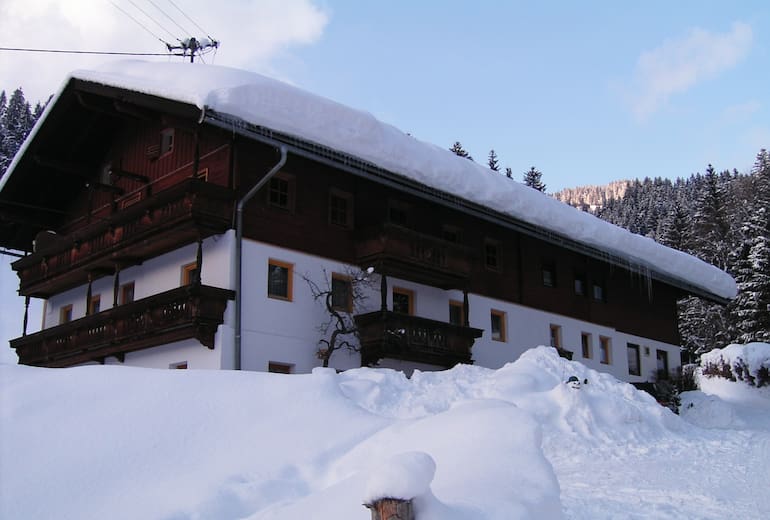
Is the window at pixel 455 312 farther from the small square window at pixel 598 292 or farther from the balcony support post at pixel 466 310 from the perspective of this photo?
the small square window at pixel 598 292

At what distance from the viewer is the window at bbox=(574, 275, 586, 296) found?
97.1ft

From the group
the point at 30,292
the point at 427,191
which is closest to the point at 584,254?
the point at 427,191

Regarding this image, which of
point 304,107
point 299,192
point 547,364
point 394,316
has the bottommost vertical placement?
point 547,364

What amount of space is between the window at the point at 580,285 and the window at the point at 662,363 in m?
6.53

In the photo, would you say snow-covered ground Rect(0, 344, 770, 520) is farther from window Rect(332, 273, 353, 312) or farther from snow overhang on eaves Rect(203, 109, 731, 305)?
window Rect(332, 273, 353, 312)

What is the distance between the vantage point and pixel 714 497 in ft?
28.0

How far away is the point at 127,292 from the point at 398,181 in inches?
320

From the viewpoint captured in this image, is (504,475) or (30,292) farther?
(30,292)

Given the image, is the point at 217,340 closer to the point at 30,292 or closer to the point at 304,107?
the point at 304,107

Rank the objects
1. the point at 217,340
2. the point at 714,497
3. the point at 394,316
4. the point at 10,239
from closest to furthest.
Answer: the point at 714,497, the point at 217,340, the point at 394,316, the point at 10,239

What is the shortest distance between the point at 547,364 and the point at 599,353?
15.3 meters

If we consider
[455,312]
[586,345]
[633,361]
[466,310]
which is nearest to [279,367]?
[466,310]

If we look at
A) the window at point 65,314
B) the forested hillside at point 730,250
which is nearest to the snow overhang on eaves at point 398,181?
the window at point 65,314

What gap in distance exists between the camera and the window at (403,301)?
21922mm
